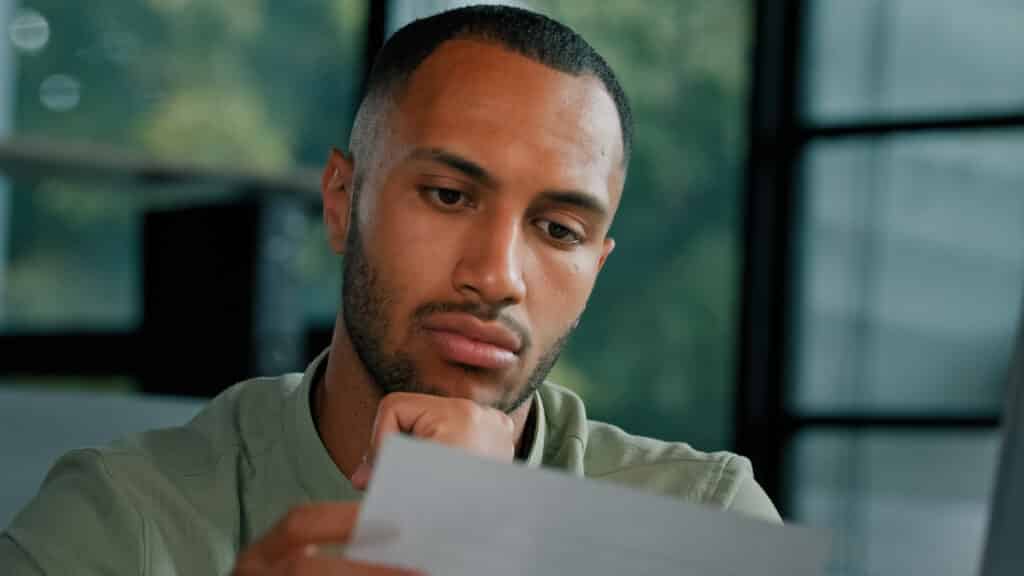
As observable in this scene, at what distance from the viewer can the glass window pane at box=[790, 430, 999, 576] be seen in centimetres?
374

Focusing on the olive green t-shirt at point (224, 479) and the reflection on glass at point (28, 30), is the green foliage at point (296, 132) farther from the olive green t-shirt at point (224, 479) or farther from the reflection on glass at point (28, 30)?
the olive green t-shirt at point (224, 479)

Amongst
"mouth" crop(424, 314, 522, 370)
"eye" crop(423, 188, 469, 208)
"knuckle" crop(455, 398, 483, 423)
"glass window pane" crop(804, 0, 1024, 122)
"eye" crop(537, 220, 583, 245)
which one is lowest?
"knuckle" crop(455, 398, 483, 423)

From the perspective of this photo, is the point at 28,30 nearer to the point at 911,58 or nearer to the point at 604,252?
the point at 911,58

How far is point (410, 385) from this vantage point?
1240 mm

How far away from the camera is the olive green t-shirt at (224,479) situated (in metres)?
1.14

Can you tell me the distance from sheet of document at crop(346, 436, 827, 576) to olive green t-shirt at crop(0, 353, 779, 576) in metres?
0.31

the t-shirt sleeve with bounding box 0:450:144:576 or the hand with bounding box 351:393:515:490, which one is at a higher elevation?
the hand with bounding box 351:393:515:490

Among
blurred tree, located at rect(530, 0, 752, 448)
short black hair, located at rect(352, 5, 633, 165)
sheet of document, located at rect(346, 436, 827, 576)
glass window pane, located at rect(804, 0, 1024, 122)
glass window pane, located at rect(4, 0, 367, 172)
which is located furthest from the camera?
→ glass window pane, located at rect(4, 0, 367, 172)

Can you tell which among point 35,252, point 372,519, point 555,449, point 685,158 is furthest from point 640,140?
point 372,519

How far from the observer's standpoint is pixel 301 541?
0.81m

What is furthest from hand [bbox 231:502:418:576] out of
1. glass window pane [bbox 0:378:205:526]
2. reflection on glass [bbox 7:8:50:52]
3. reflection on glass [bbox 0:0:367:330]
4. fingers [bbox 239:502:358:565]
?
reflection on glass [bbox 7:8:50:52]

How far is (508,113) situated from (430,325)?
0.20 metres

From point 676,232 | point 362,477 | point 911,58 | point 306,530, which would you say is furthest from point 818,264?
point 306,530

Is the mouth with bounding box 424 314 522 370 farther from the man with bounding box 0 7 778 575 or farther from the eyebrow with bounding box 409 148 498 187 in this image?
the eyebrow with bounding box 409 148 498 187
